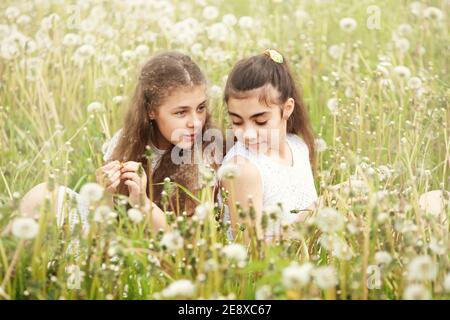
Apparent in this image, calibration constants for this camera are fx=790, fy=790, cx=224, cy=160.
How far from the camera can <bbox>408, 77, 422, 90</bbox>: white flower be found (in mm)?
4480

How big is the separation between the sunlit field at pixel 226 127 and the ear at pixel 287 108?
0.90ft

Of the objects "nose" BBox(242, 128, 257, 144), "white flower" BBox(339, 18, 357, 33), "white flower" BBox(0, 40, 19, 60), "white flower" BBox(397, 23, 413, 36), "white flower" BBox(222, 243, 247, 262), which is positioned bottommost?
"white flower" BBox(222, 243, 247, 262)

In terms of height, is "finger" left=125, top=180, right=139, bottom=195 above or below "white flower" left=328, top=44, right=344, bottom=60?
below

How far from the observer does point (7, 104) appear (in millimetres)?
4887

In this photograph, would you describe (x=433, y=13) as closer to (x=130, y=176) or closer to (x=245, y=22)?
(x=245, y=22)

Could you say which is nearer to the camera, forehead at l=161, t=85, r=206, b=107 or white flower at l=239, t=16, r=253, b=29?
forehead at l=161, t=85, r=206, b=107

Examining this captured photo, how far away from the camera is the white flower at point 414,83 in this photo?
448 centimetres

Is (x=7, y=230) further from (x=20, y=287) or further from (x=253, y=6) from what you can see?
(x=253, y=6)

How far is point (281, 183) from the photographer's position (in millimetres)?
3693

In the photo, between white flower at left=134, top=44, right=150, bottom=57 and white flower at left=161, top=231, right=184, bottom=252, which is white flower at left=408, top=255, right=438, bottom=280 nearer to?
white flower at left=161, top=231, right=184, bottom=252

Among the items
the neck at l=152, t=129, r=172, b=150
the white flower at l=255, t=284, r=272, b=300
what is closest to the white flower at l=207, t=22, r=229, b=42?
the neck at l=152, t=129, r=172, b=150

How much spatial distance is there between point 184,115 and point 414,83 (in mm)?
1522

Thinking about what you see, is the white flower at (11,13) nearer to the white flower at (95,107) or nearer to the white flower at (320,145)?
the white flower at (95,107)

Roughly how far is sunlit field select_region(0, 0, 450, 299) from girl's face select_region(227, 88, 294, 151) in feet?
0.91
